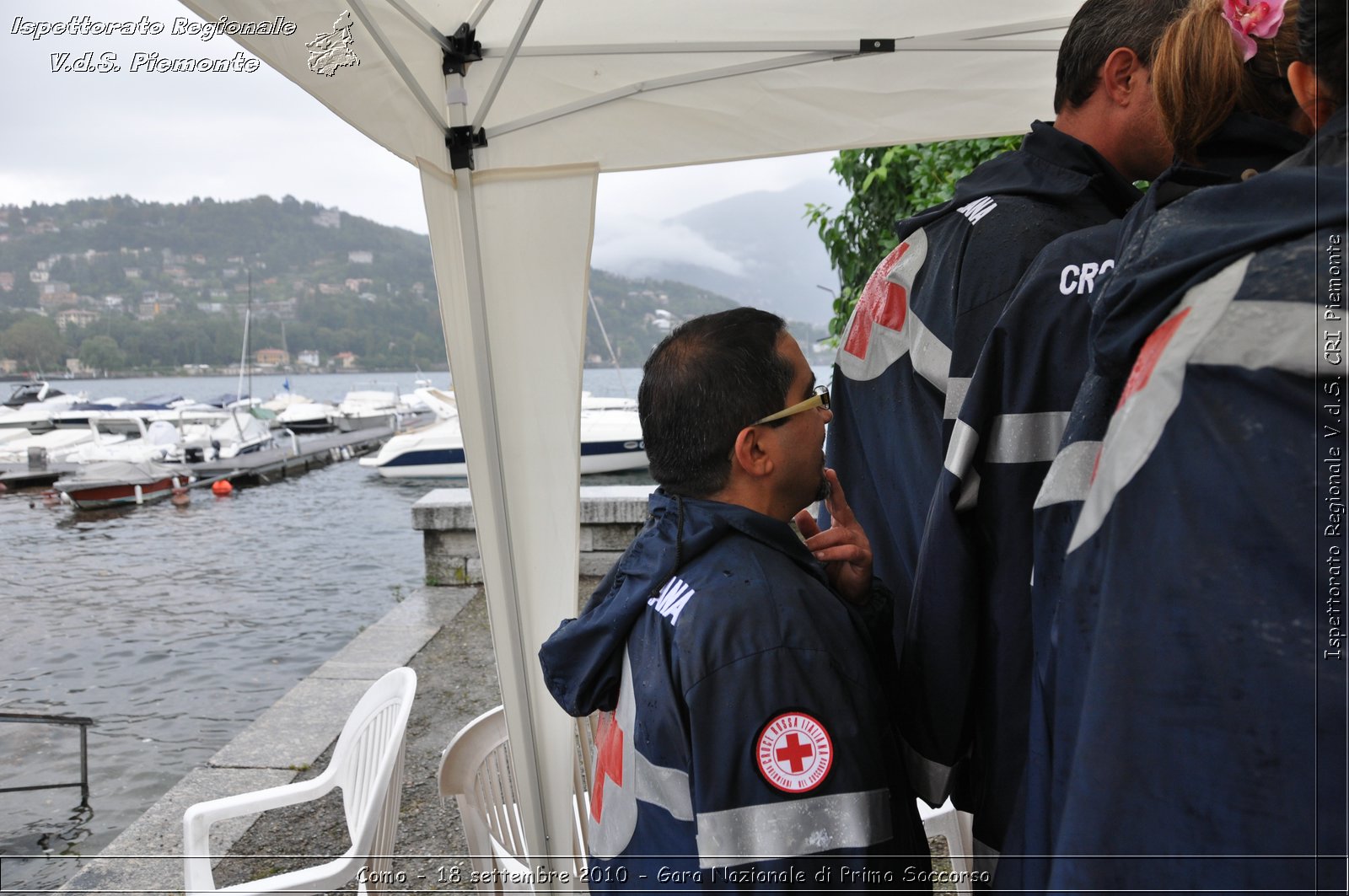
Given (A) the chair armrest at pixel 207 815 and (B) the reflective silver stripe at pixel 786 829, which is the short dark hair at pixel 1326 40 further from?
(A) the chair armrest at pixel 207 815

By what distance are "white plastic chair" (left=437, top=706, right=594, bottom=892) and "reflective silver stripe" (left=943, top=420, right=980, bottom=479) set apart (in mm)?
1756

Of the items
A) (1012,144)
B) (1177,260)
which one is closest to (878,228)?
(1012,144)

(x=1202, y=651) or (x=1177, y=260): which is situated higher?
(x=1177, y=260)

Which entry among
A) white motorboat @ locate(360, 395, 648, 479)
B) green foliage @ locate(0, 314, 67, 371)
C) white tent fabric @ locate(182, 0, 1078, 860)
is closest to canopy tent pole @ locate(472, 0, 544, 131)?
white tent fabric @ locate(182, 0, 1078, 860)

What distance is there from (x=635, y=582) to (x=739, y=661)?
0.88 ft

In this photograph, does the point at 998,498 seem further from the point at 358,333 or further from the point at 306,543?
the point at 358,333

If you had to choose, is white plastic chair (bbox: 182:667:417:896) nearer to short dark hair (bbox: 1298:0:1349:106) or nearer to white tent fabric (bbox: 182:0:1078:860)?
white tent fabric (bbox: 182:0:1078:860)

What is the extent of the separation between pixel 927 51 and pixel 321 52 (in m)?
2.27

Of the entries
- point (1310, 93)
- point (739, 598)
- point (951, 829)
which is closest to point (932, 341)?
point (739, 598)

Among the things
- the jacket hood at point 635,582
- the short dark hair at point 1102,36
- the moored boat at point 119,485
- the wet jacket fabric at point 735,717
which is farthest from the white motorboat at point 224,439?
the short dark hair at point 1102,36

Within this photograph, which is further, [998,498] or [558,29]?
[558,29]

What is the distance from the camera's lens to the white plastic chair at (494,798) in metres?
2.53

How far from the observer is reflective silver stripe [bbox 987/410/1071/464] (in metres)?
1.28

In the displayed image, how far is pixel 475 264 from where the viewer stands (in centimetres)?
298
